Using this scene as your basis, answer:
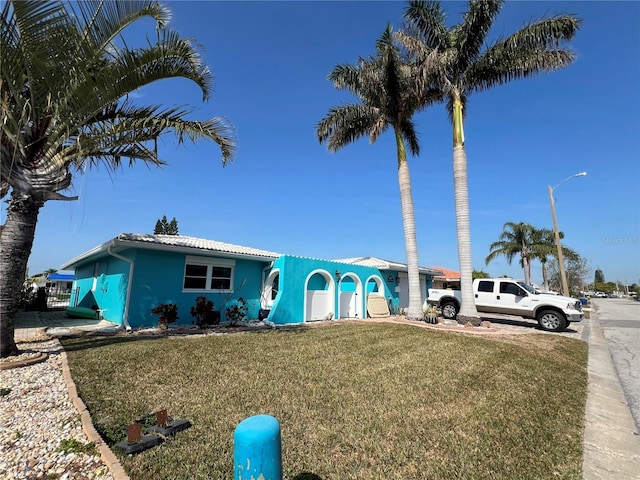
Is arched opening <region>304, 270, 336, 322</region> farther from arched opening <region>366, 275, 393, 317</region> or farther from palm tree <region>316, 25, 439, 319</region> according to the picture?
palm tree <region>316, 25, 439, 319</region>

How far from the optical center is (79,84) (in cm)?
615

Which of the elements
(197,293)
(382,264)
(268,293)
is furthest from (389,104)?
(197,293)

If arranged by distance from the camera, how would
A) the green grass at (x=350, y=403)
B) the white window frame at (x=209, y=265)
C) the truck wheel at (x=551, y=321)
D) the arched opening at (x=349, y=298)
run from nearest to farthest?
the green grass at (x=350, y=403) < the white window frame at (x=209, y=265) < the truck wheel at (x=551, y=321) < the arched opening at (x=349, y=298)

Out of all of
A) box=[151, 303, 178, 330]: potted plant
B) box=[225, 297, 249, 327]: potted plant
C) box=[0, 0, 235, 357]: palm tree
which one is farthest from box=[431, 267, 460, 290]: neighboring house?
box=[0, 0, 235, 357]: palm tree

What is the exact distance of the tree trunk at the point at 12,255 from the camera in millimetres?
5977

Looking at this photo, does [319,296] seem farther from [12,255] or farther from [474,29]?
[474,29]

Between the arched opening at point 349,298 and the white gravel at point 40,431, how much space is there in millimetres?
12935

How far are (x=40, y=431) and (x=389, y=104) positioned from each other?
1582 cm

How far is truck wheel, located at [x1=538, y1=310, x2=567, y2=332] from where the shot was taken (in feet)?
46.3

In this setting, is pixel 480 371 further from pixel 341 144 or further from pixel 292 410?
pixel 341 144

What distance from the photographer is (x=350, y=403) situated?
4484 mm

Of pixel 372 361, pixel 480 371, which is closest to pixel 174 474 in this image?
pixel 372 361

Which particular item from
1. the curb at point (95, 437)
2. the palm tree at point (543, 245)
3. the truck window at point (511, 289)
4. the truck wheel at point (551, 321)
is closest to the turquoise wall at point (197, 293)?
the truck window at point (511, 289)

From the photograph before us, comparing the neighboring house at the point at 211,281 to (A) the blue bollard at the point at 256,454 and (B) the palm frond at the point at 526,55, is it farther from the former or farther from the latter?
(B) the palm frond at the point at 526,55
